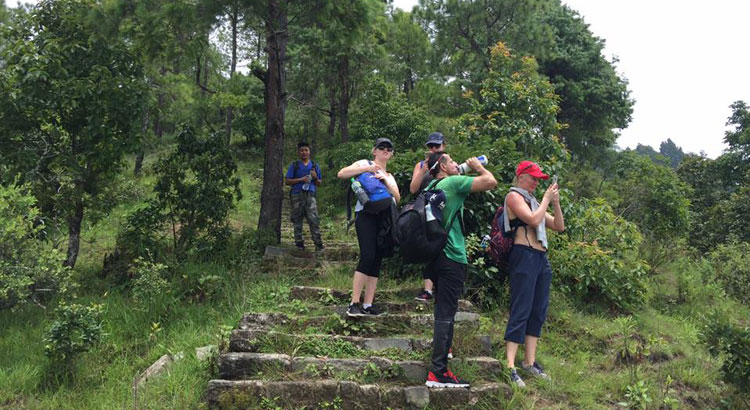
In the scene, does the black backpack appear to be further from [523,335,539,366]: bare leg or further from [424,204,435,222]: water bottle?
[523,335,539,366]: bare leg

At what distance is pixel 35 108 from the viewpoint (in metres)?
6.90

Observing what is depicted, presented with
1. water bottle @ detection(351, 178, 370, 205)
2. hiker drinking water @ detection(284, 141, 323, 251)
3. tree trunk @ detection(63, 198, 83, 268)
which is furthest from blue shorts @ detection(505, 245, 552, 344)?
tree trunk @ detection(63, 198, 83, 268)

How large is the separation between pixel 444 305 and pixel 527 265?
0.91 metres

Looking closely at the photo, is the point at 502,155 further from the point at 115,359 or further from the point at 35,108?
the point at 35,108

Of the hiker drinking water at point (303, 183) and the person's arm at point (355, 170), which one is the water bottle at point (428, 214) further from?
the hiker drinking water at point (303, 183)

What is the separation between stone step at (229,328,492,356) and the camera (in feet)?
13.3

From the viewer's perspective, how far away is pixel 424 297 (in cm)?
520

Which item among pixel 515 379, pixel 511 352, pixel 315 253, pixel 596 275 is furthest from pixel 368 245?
pixel 596 275

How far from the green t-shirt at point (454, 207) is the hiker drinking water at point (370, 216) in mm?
757

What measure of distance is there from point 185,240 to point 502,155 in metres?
5.19

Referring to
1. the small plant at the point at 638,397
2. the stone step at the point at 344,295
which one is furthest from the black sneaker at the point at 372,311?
the small plant at the point at 638,397

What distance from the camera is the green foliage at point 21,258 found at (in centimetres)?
504

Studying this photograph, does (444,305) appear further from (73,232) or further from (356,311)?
(73,232)

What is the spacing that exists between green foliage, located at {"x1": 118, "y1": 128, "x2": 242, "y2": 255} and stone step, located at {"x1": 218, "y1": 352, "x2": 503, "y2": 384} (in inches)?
154
